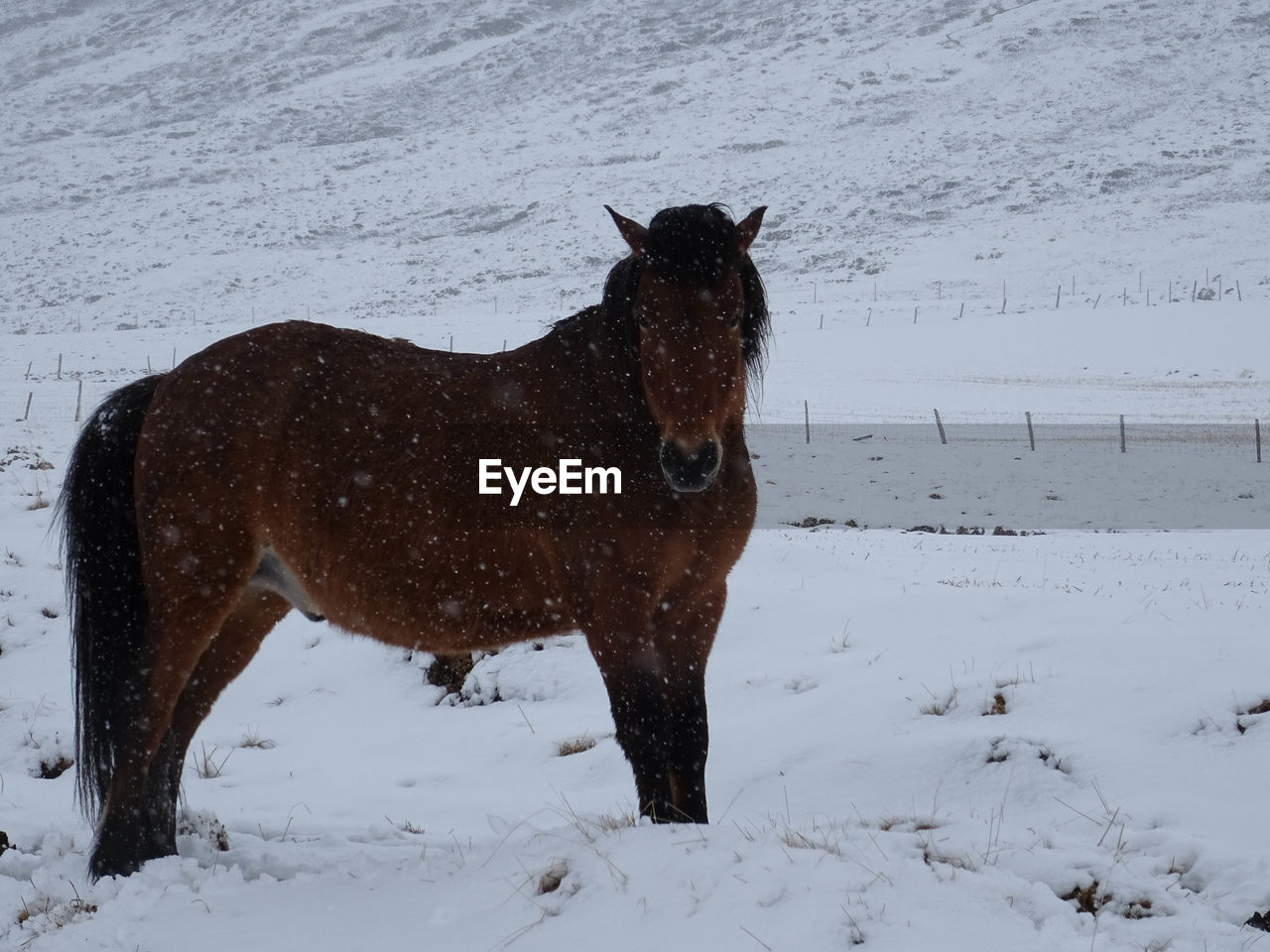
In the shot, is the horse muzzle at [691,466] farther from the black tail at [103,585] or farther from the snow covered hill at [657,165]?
the snow covered hill at [657,165]

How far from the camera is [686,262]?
3.45 meters

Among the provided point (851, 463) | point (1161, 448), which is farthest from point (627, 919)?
point (1161, 448)

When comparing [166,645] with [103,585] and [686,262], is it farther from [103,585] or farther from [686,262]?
[686,262]

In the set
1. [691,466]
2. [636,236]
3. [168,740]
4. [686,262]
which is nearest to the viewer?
[691,466]

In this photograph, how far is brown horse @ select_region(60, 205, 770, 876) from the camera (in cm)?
346

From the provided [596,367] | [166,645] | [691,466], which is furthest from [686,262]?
[166,645]

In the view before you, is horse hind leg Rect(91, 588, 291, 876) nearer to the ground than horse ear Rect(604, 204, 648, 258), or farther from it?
nearer to the ground

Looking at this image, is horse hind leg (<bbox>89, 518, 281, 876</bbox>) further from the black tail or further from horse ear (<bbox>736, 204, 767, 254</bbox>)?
horse ear (<bbox>736, 204, 767, 254</bbox>)

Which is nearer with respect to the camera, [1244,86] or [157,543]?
[157,543]

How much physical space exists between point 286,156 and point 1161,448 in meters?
105

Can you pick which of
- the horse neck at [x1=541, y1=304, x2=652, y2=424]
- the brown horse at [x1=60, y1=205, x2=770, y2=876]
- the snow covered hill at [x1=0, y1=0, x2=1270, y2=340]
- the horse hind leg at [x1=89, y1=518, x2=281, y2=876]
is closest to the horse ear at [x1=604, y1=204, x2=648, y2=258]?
the brown horse at [x1=60, y1=205, x2=770, y2=876]

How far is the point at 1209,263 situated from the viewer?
5250 cm

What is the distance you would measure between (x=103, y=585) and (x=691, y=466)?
9.18ft

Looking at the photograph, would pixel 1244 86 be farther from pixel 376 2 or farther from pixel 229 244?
pixel 376 2
